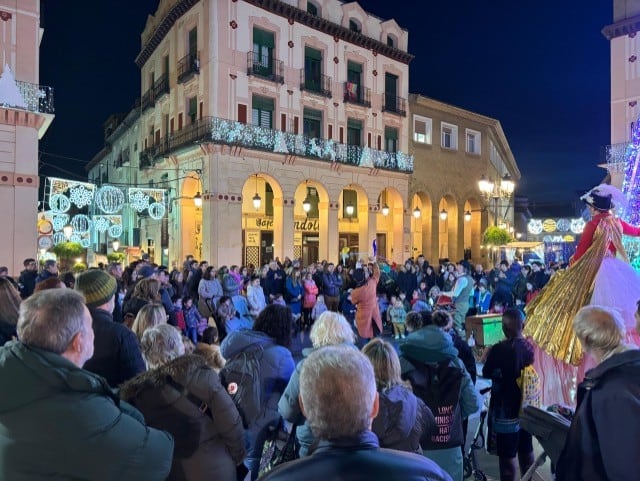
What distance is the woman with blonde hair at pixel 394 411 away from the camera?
9.48 feet

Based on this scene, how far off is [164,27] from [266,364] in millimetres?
24498

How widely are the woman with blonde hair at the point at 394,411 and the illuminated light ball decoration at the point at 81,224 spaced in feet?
72.2

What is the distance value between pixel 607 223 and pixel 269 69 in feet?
64.7

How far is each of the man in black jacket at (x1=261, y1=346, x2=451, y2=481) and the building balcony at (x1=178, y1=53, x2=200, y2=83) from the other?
21.5m

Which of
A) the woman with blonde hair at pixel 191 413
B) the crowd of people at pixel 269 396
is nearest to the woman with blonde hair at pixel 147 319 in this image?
the crowd of people at pixel 269 396

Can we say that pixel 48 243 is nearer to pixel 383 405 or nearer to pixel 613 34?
pixel 383 405

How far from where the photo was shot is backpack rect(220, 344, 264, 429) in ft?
12.6

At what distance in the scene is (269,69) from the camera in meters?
22.4

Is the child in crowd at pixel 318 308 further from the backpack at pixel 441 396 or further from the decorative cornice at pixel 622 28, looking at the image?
the decorative cornice at pixel 622 28

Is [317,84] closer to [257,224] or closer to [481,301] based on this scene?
[257,224]

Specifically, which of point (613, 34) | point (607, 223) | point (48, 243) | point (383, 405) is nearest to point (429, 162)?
point (613, 34)

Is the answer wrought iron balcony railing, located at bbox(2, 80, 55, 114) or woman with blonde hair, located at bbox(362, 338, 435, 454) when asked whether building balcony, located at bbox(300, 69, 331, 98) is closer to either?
wrought iron balcony railing, located at bbox(2, 80, 55, 114)

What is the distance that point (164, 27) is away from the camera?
2431cm

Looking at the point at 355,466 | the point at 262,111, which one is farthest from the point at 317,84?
the point at 355,466
